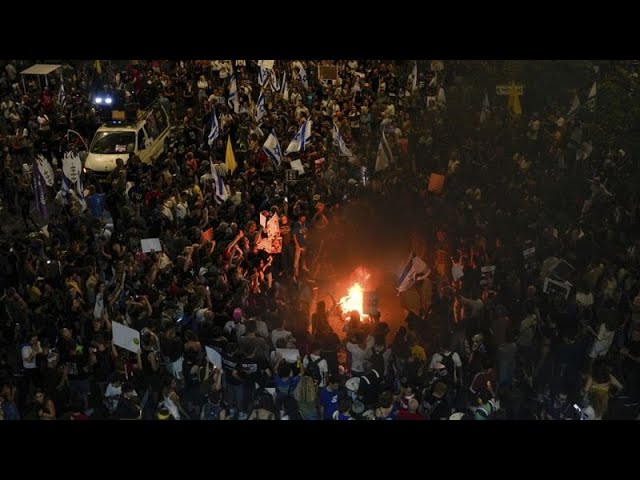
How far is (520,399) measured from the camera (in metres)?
9.11

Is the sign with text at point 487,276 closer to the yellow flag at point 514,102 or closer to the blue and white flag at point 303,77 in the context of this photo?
the yellow flag at point 514,102

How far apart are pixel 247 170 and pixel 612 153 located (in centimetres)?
813

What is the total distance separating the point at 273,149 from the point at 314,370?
6.98 m

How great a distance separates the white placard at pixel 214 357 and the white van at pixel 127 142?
30.2ft

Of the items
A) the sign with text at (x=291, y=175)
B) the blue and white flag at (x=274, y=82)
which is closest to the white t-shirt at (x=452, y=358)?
the sign with text at (x=291, y=175)

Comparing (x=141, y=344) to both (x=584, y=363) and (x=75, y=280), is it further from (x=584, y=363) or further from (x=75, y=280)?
(x=584, y=363)

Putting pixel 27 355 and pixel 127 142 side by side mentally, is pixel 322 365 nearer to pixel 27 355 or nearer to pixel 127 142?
pixel 27 355

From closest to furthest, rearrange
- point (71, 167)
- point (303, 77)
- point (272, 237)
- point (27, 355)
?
1. point (27, 355)
2. point (272, 237)
3. point (71, 167)
4. point (303, 77)

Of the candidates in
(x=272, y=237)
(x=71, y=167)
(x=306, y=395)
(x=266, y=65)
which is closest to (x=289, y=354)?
(x=306, y=395)

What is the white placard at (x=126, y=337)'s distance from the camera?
959cm

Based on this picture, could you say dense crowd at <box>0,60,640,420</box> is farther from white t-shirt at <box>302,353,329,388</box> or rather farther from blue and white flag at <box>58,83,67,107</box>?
blue and white flag at <box>58,83,67,107</box>

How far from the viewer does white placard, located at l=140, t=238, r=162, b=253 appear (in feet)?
37.9

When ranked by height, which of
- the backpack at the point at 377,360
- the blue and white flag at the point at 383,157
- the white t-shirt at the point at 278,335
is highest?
the blue and white flag at the point at 383,157

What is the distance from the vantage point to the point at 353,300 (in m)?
11.6
